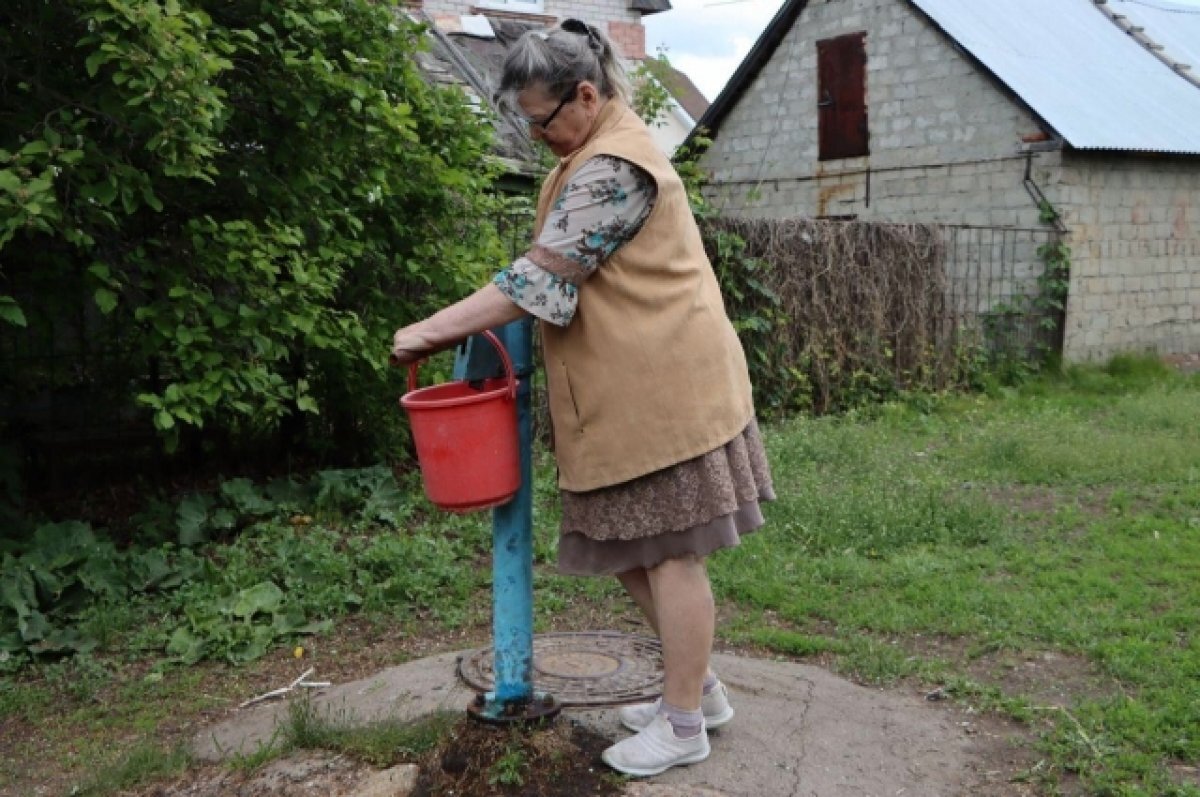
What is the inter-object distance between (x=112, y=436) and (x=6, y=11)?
2.43m

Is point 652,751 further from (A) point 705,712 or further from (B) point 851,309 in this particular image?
(B) point 851,309

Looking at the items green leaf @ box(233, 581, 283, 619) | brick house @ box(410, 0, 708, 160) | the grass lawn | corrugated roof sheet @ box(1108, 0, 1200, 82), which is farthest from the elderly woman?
corrugated roof sheet @ box(1108, 0, 1200, 82)

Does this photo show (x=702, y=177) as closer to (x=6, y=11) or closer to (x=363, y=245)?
(x=363, y=245)

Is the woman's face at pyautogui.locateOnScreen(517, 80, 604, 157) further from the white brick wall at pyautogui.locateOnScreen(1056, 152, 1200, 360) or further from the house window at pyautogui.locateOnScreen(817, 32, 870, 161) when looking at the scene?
the house window at pyautogui.locateOnScreen(817, 32, 870, 161)

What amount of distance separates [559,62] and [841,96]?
1347 cm

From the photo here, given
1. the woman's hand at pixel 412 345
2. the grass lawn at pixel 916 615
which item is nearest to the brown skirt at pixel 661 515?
the woman's hand at pixel 412 345

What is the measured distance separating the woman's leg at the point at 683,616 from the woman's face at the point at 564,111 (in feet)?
3.44

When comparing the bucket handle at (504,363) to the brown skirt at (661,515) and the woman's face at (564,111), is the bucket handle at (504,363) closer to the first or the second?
the brown skirt at (661,515)

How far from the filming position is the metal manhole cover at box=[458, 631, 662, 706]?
3.69 m

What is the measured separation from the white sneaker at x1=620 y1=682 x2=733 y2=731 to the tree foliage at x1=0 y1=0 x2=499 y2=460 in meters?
2.41

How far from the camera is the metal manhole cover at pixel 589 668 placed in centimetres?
369

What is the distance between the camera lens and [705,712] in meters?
3.35

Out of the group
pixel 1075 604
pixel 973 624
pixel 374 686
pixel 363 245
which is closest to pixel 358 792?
pixel 374 686

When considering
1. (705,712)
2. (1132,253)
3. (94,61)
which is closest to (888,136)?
(1132,253)
